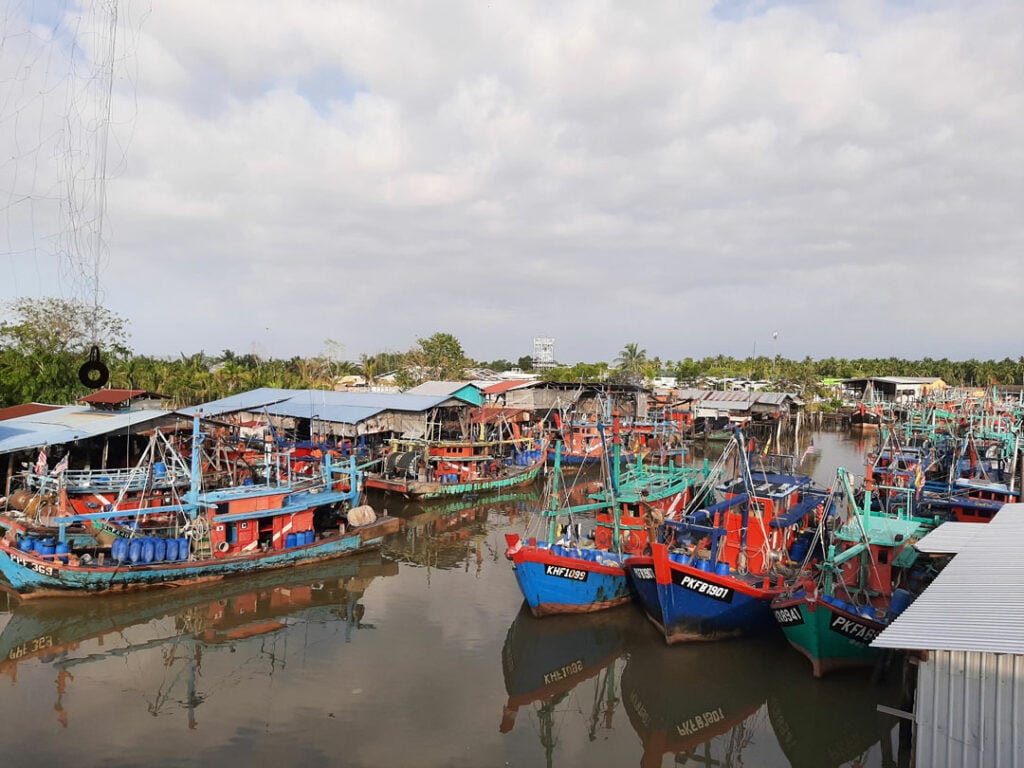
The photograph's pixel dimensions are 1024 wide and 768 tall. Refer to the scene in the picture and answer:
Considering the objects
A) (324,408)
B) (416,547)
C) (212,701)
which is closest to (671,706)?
(212,701)

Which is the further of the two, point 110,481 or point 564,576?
point 110,481

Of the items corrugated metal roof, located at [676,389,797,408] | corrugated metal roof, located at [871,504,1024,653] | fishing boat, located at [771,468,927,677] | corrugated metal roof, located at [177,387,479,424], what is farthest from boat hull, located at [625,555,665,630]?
corrugated metal roof, located at [676,389,797,408]

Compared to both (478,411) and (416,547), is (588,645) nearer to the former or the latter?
(416,547)

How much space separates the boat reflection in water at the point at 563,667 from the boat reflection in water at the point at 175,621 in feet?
15.0

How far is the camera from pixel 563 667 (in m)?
14.8

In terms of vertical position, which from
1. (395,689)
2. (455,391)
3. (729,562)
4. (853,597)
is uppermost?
(455,391)

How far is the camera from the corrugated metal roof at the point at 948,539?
11281 mm

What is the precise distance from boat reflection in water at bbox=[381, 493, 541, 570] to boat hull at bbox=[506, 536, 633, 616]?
6048 millimetres

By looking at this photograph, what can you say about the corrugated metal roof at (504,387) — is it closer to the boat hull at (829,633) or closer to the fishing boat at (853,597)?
the fishing boat at (853,597)

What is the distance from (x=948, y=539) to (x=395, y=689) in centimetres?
1135

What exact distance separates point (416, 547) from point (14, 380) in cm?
2917

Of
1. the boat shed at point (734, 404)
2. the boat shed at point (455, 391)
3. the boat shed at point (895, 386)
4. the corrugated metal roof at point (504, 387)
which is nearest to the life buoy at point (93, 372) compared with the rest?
the boat shed at point (455, 391)

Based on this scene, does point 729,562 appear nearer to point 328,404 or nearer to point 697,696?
point 697,696

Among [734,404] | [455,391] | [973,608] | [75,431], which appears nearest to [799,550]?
[973,608]
